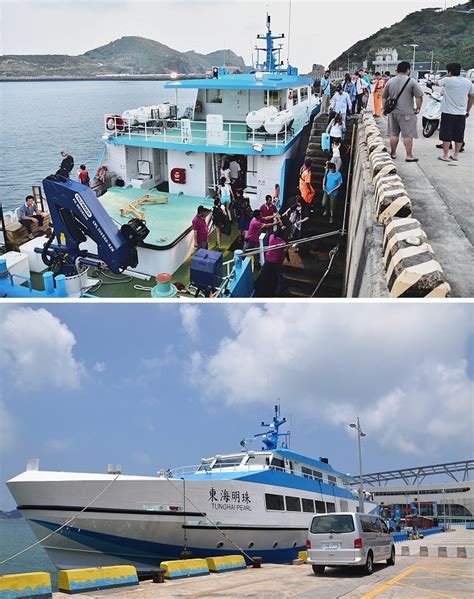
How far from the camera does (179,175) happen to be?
42.1 ft

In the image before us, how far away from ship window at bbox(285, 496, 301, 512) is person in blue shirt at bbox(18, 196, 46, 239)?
26.5 feet

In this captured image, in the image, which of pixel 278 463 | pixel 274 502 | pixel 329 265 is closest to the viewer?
pixel 274 502

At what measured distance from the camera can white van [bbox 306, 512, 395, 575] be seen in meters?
7.73

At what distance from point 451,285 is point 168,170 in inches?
380

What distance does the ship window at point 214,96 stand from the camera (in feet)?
49.2

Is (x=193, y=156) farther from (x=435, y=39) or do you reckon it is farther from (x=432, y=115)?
(x=435, y=39)

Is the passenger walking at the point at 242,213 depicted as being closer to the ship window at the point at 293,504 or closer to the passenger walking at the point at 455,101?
the passenger walking at the point at 455,101

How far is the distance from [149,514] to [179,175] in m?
7.72

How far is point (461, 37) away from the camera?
37781mm

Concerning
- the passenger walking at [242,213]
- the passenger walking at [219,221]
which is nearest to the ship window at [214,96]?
the passenger walking at [242,213]

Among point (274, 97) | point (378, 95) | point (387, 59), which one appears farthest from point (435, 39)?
point (274, 97)

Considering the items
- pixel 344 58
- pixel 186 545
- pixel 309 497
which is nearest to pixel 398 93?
pixel 186 545

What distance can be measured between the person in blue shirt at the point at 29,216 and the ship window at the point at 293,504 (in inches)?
318

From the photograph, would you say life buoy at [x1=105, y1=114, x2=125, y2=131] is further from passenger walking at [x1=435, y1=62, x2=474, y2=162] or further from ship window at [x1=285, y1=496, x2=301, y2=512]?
ship window at [x1=285, y1=496, x2=301, y2=512]
